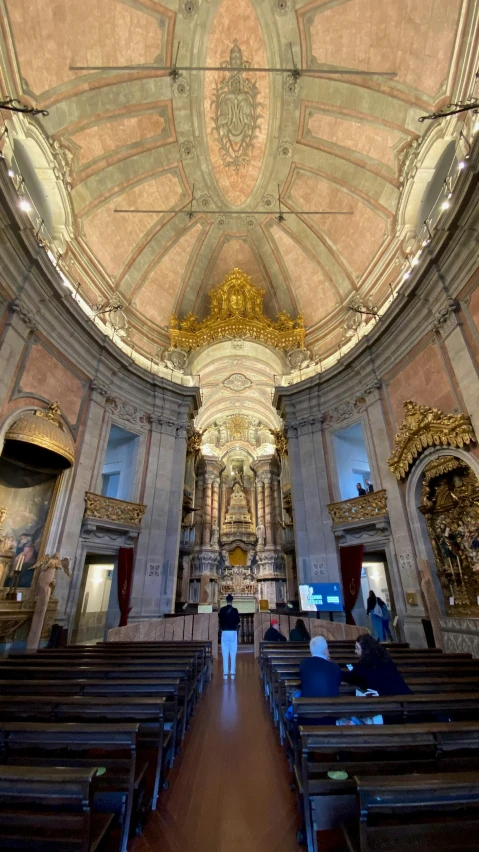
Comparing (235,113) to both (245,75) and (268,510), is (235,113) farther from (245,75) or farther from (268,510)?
(268,510)

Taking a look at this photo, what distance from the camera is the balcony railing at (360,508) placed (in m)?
9.66

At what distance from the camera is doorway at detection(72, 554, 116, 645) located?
10.3 m

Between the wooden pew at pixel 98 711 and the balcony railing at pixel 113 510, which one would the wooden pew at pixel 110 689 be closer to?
the wooden pew at pixel 98 711

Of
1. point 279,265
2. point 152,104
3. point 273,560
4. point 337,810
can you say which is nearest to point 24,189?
point 152,104

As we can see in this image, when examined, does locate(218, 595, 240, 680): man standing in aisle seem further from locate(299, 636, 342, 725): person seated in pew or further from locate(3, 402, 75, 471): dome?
locate(3, 402, 75, 471): dome

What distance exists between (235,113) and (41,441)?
1241 cm

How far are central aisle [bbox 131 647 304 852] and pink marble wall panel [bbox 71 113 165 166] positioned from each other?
45.5 feet

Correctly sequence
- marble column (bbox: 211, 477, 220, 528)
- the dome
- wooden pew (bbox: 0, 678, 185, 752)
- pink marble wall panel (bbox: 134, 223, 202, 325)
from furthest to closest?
marble column (bbox: 211, 477, 220, 528) < pink marble wall panel (bbox: 134, 223, 202, 325) < the dome < wooden pew (bbox: 0, 678, 185, 752)

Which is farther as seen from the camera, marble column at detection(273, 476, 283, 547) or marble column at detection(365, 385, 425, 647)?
marble column at detection(273, 476, 283, 547)

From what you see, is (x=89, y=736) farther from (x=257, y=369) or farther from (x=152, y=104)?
(x=257, y=369)

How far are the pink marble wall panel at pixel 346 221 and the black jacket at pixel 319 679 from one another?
12475mm

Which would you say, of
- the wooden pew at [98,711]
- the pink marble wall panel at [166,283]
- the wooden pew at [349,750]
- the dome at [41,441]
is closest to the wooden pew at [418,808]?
the wooden pew at [349,750]

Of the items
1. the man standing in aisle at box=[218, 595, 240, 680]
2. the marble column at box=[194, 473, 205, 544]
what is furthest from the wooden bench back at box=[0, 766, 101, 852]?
the marble column at box=[194, 473, 205, 544]

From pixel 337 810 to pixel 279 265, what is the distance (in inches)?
627
